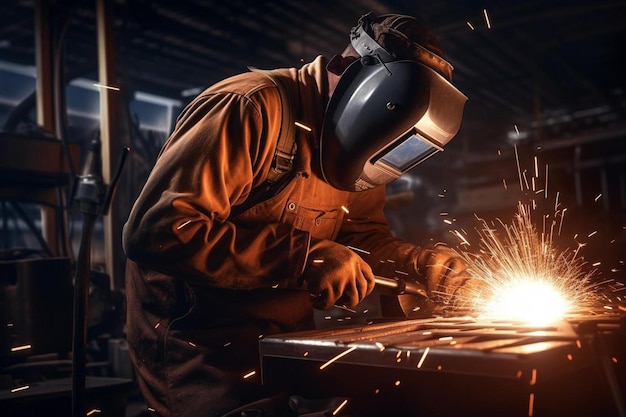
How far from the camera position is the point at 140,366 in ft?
6.50

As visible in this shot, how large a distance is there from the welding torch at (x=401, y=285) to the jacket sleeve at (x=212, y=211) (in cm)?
32

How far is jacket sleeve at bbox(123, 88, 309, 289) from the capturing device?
1702mm

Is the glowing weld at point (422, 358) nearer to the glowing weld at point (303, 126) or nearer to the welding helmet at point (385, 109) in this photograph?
the welding helmet at point (385, 109)

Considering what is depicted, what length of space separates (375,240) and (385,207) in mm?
1063

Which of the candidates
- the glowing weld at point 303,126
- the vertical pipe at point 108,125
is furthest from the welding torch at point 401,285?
the vertical pipe at point 108,125

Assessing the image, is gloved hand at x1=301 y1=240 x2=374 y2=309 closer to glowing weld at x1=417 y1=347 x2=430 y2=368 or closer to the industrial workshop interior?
the industrial workshop interior

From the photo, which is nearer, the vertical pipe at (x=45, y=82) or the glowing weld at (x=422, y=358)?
the glowing weld at (x=422, y=358)

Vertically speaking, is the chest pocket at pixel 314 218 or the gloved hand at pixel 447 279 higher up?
the chest pocket at pixel 314 218

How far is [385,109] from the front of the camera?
1.89 m

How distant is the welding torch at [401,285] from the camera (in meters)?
2.02

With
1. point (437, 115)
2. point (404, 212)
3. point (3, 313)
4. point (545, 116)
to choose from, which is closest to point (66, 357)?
point (3, 313)

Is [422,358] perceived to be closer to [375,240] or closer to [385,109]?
[385,109]

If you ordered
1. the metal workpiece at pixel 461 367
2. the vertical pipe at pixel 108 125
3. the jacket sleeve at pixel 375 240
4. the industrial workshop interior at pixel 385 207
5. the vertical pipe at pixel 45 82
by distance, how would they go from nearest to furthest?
the metal workpiece at pixel 461 367 → the industrial workshop interior at pixel 385 207 → the jacket sleeve at pixel 375 240 → the vertical pipe at pixel 108 125 → the vertical pipe at pixel 45 82

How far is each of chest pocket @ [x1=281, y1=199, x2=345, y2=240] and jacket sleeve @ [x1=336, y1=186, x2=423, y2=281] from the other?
0.51ft
